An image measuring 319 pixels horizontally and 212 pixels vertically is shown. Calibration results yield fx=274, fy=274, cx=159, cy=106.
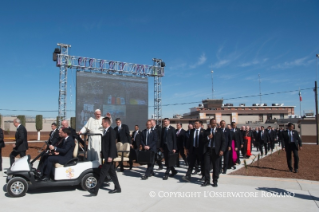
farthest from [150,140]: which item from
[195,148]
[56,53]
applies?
[56,53]

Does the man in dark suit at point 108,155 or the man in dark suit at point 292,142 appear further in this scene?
the man in dark suit at point 292,142

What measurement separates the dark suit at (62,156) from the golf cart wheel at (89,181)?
63 cm

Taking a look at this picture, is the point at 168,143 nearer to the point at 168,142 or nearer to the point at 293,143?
the point at 168,142

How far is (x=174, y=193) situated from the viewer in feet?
21.2

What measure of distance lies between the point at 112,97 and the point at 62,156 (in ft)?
53.4

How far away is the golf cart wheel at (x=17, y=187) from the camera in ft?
20.0

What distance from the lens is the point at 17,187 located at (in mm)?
6160

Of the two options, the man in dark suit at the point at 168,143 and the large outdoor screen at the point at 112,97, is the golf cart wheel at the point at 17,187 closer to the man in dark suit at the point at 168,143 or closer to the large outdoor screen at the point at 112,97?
the man in dark suit at the point at 168,143

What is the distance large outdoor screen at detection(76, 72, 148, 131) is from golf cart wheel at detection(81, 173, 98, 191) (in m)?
14.6

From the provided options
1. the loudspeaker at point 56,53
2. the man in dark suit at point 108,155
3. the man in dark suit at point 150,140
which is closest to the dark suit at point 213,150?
the man in dark suit at point 150,140

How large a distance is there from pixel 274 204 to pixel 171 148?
143 inches

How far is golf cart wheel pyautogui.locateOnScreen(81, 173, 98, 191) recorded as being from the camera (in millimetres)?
6578

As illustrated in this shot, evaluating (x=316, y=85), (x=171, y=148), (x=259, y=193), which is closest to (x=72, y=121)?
(x=316, y=85)

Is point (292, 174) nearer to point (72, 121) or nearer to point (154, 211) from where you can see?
point (154, 211)
